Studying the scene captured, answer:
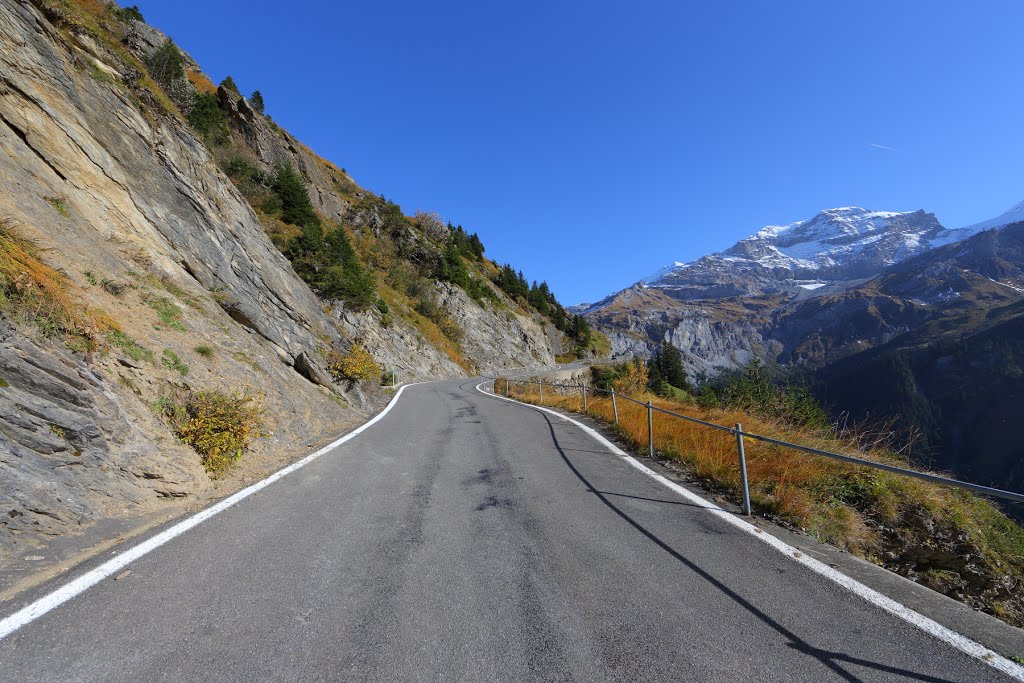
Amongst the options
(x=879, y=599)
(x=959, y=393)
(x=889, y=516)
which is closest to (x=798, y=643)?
(x=879, y=599)

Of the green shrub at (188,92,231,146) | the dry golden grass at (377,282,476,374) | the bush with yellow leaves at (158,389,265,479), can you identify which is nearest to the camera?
the bush with yellow leaves at (158,389,265,479)

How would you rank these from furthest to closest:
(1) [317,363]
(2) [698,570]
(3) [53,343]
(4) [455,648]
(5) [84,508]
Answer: (1) [317,363], (3) [53,343], (5) [84,508], (2) [698,570], (4) [455,648]

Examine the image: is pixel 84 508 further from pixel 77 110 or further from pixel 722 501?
pixel 77 110

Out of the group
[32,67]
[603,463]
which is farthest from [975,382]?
[32,67]

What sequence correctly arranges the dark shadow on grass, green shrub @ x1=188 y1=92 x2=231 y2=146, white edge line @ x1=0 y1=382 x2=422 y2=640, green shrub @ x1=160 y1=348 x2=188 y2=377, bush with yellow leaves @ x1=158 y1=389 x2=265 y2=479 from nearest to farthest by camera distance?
the dark shadow on grass
white edge line @ x1=0 y1=382 x2=422 y2=640
bush with yellow leaves @ x1=158 y1=389 x2=265 y2=479
green shrub @ x1=160 y1=348 x2=188 y2=377
green shrub @ x1=188 y1=92 x2=231 y2=146

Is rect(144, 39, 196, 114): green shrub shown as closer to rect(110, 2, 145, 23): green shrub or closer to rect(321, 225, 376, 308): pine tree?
rect(110, 2, 145, 23): green shrub

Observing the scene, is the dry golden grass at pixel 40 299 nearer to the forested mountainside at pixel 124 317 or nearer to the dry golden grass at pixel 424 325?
the forested mountainside at pixel 124 317

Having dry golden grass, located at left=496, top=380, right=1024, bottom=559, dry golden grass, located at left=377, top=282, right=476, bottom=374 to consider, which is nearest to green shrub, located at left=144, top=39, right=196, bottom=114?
dry golden grass, located at left=377, top=282, right=476, bottom=374

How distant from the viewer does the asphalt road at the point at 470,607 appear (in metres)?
2.28

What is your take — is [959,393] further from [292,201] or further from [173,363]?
[173,363]

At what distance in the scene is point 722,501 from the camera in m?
5.07

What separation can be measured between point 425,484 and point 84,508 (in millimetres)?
3343

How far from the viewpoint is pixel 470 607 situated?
284 cm

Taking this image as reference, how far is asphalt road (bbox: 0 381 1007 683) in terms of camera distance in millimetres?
2283
